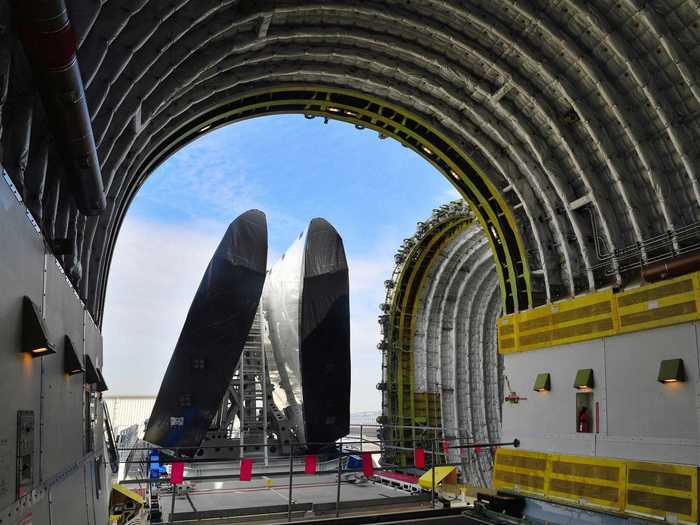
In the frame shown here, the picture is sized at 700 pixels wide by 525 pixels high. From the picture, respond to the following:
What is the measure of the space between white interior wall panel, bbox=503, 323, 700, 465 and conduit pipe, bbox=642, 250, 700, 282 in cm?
101

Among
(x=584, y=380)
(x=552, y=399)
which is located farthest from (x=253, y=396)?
(x=584, y=380)

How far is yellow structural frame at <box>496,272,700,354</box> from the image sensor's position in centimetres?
1080

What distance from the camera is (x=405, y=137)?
1691cm

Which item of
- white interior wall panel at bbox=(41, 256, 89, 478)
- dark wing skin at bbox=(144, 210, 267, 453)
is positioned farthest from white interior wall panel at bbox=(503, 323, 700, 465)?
white interior wall panel at bbox=(41, 256, 89, 478)

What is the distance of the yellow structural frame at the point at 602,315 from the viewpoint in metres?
10.8

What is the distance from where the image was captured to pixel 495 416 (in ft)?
87.4

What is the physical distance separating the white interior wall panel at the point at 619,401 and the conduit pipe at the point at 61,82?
10245 mm

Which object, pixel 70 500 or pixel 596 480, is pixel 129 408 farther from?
pixel 70 500

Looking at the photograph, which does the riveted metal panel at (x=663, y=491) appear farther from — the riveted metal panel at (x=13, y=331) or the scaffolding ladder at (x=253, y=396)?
the scaffolding ladder at (x=253, y=396)

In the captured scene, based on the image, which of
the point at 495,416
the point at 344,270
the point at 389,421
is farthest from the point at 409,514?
the point at 495,416

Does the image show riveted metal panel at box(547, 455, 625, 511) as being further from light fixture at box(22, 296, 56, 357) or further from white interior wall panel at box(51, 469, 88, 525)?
light fixture at box(22, 296, 56, 357)

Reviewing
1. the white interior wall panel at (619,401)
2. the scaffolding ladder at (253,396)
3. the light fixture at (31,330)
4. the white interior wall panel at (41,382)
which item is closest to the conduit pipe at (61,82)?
the white interior wall panel at (41,382)

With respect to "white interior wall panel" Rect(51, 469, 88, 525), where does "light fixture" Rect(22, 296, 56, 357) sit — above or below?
above

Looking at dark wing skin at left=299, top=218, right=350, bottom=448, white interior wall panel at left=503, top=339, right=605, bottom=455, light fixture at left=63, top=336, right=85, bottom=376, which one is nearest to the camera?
light fixture at left=63, top=336, right=85, bottom=376
